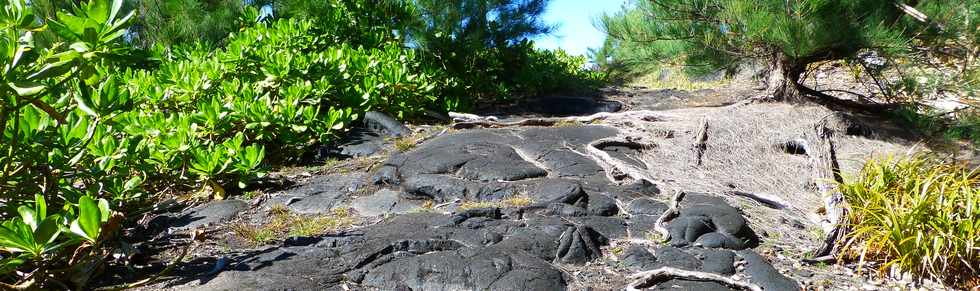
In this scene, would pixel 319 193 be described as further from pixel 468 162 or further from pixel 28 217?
pixel 28 217

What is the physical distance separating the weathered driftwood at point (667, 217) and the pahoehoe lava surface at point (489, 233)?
1.5 inches

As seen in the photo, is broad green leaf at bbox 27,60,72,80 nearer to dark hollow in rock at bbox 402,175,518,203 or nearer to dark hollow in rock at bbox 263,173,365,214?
dark hollow in rock at bbox 263,173,365,214

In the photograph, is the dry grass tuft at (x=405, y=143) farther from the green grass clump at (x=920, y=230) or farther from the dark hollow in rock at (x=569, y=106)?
the green grass clump at (x=920, y=230)

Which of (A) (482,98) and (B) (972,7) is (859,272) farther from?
(A) (482,98)

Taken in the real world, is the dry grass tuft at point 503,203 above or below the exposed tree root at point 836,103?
below

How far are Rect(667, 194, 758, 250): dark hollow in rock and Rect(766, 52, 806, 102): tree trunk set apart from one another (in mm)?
3773

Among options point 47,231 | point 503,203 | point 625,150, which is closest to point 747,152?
point 625,150

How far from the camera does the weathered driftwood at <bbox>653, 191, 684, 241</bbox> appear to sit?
4082 mm

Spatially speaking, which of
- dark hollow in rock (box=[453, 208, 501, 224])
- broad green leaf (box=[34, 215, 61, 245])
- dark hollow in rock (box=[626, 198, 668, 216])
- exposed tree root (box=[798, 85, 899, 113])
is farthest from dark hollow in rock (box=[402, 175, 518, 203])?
exposed tree root (box=[798, 85, 899, 113])

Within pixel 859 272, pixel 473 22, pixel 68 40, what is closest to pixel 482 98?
pixel 473 22

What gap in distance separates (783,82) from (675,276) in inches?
195

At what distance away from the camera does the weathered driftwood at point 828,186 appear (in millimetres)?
4238

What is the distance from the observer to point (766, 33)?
21.8 feet

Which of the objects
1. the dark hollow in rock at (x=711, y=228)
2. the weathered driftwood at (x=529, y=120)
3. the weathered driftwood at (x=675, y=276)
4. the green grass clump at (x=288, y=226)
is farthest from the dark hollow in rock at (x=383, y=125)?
the weathered driftwood at (x=675, y=276)
